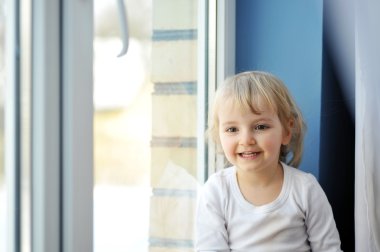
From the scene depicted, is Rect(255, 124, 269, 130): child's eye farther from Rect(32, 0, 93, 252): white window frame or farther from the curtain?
Rect(32, 0, 93, 252): white window frame

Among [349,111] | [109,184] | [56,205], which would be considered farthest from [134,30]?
[349,111]

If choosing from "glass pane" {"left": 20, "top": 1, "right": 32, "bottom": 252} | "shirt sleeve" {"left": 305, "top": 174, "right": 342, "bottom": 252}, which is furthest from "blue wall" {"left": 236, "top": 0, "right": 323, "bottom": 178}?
"glass pane" {"left": 20, "top": 1, "right": 32, "bottom": 252}

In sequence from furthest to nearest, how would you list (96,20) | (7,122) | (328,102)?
(328,102), (96,20), (7,122)

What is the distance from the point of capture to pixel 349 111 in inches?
64.7

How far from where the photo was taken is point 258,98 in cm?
127

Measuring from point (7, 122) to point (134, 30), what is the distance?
48cm

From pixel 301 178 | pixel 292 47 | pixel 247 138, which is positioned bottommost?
pixel 301 178

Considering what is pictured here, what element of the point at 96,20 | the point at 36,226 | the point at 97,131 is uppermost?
the point at 96,20

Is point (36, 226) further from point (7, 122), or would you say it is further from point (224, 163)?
point (224, 163)

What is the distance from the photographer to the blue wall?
5.01 feet

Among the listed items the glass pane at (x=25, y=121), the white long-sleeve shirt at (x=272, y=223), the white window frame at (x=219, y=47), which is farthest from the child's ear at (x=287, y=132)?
the glass pane at (x=25, y=121)

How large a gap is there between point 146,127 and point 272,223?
1.37ft

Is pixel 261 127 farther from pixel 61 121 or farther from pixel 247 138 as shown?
pixel 61 121

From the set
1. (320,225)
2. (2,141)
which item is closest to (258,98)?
(320,225)
